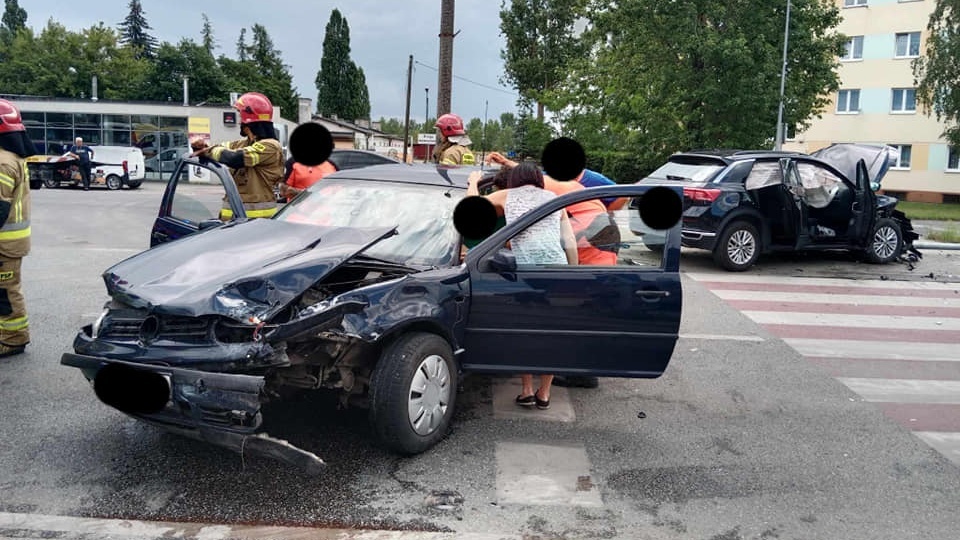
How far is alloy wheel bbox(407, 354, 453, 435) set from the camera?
4.11 metres

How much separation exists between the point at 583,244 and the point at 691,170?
713cm

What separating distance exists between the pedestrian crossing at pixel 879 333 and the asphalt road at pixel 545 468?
332mm

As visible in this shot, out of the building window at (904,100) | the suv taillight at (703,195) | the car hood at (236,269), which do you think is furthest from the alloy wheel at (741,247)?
the building window at (904,100)

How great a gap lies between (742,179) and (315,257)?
8.52 meters

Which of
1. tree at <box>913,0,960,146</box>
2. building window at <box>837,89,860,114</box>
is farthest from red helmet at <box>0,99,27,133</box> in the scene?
building window at <box>837,89,860,114</box>

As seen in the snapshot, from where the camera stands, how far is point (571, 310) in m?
4.66

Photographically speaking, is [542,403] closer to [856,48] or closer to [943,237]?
[943,237]

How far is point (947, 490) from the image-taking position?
13.7 feet

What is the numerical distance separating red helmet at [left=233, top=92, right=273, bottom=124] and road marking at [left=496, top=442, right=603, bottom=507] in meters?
3.90

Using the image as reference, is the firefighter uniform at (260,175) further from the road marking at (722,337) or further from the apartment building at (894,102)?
the apartment building at (894,102)

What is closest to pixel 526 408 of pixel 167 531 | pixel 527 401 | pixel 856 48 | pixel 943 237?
pixel 527 401

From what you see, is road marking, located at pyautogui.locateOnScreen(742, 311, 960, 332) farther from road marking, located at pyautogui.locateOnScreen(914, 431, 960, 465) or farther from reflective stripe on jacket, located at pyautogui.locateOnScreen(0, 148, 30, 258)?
reflective stripe on jacket, located at pyautogui.locateOnScreen(0, 148, 30, 258)

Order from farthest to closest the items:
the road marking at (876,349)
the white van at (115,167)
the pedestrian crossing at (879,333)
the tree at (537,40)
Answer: the tree at (537,40) → the white van at (115,167) → the road marking at (876,349) → the pedestrian crossing at (879,333)

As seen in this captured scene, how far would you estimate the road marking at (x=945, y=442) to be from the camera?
4.71m
